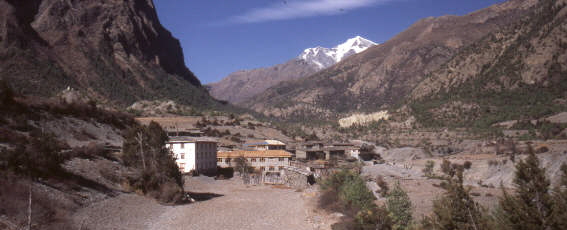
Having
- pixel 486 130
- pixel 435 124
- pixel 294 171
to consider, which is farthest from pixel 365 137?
pixel 294 171

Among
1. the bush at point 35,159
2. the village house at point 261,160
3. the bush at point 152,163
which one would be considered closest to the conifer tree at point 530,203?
the bush at point 35,159

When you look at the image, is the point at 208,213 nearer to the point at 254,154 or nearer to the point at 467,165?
the point at 254,154

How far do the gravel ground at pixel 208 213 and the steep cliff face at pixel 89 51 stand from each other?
6561 cm

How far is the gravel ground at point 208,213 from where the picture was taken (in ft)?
75.4

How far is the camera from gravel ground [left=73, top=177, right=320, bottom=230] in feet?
75.4

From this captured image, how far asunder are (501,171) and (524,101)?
4689 cm

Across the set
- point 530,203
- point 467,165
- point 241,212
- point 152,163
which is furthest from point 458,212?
point 467,165

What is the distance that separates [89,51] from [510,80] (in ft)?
340

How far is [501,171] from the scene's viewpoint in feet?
171

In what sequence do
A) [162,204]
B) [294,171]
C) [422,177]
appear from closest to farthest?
1. [162,204]
2. [294,171]
3. [422,177]

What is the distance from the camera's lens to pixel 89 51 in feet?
421

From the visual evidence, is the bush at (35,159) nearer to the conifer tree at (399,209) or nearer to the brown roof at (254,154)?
the conifer tree at (399,209)

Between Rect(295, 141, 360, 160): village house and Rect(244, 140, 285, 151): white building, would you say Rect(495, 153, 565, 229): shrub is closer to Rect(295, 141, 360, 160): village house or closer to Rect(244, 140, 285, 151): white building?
Rect(244, 140, 285, 151): white building

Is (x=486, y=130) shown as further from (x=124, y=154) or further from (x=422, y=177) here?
(x=124, y=154)
